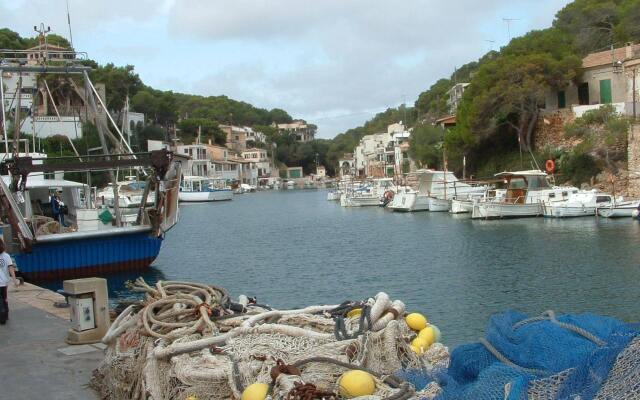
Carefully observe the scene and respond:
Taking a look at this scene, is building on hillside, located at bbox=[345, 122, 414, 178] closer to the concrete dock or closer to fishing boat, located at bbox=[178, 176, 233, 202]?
fishing boat, located at bbox=[178, 176, 233, 202]

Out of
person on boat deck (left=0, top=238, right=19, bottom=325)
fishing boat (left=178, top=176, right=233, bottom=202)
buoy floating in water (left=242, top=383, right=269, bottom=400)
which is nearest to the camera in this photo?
buoy floating in water (left=242, top=383, right=269, bottom=400)

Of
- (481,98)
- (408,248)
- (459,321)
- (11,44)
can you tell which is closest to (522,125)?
(481,98)

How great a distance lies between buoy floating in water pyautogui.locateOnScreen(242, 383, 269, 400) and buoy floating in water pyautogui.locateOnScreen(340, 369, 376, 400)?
0.53 m

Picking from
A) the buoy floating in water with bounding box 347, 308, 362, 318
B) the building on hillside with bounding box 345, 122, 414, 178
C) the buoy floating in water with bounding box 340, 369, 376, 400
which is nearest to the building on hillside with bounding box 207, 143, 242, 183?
the building on hillside with bounding box 345, 122, 414, 178

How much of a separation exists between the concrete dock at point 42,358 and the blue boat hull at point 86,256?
9182 mm

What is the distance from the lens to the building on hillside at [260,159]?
142375 millimetres

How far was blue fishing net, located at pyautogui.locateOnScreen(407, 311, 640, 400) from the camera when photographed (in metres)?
4.04

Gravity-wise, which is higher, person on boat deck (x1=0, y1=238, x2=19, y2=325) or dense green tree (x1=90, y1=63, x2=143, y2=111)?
dense green tree (x1=90, y1=63, x2=143, y2=111)

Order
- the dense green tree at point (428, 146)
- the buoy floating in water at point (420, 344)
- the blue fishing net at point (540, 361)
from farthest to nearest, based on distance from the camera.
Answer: the dense green tree at point (428, 146) < the buoy floating in water at point (420, 344) < the blue fishing net at point (540, 361)

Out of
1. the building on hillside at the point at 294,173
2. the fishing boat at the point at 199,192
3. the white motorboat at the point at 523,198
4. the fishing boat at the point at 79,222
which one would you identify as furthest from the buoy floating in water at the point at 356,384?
the building on hillside at the point at 294,173

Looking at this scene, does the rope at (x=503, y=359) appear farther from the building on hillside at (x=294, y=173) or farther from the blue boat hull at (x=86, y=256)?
the building on hillside at (x=294, y=173)

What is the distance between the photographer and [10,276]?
11172 mm

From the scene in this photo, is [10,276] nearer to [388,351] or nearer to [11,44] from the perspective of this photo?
[388,351]

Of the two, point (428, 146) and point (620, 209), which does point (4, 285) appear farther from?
point (428, 146)
